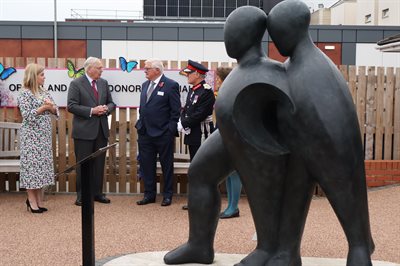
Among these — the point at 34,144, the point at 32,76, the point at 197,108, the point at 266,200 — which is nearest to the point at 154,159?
the point at 197,108

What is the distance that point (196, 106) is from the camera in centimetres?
676

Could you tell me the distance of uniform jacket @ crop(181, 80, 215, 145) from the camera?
6742 millimetres

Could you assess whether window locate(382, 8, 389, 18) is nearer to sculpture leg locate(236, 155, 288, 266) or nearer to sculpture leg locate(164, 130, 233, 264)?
sculpture leg locate(164, 130, 233, 264)

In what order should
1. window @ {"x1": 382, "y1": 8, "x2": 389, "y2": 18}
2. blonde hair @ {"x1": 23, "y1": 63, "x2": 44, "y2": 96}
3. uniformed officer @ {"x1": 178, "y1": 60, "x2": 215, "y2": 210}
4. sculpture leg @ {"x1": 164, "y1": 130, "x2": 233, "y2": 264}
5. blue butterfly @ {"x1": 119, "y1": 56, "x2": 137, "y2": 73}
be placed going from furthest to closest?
1. window @ {"x1": 382, "y1": 8, "x2": 389, "y2": 18}
2. blue butterfly @ {"x1": 119, "y1": 56, "x2": 137, "y2": 73}
3. uniformed officer @ {"x1": 178, "y1": 60, "x2": 215, "y2": 210}
4. blonde hair @ {"x1": 23, "y1": 63, "x2": 44, "y2": 96}
5. sculpture leg @ {"x1": 164, "y1": 130, "x2": 233, "y2": 264}

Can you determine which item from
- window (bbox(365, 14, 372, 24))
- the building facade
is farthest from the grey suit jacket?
window (bbox(365, 14, 372, 24))

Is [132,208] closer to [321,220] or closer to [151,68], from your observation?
[151,68]

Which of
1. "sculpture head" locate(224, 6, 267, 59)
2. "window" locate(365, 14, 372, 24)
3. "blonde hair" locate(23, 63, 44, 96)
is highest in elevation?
"window" locate(365, 14, 372, 24)

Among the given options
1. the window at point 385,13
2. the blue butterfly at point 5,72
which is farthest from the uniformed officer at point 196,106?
the window at point 385,13

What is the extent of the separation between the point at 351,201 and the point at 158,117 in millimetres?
4115

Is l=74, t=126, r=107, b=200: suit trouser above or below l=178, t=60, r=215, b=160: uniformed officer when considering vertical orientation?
below

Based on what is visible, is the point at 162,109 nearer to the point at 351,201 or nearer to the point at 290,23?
the point at 290,23

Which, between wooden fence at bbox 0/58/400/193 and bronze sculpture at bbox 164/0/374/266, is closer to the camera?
bronze sculpture at bbox 164/0/374/266

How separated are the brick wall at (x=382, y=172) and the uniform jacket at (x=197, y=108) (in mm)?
2917

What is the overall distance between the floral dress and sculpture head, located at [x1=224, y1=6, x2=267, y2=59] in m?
3.82
